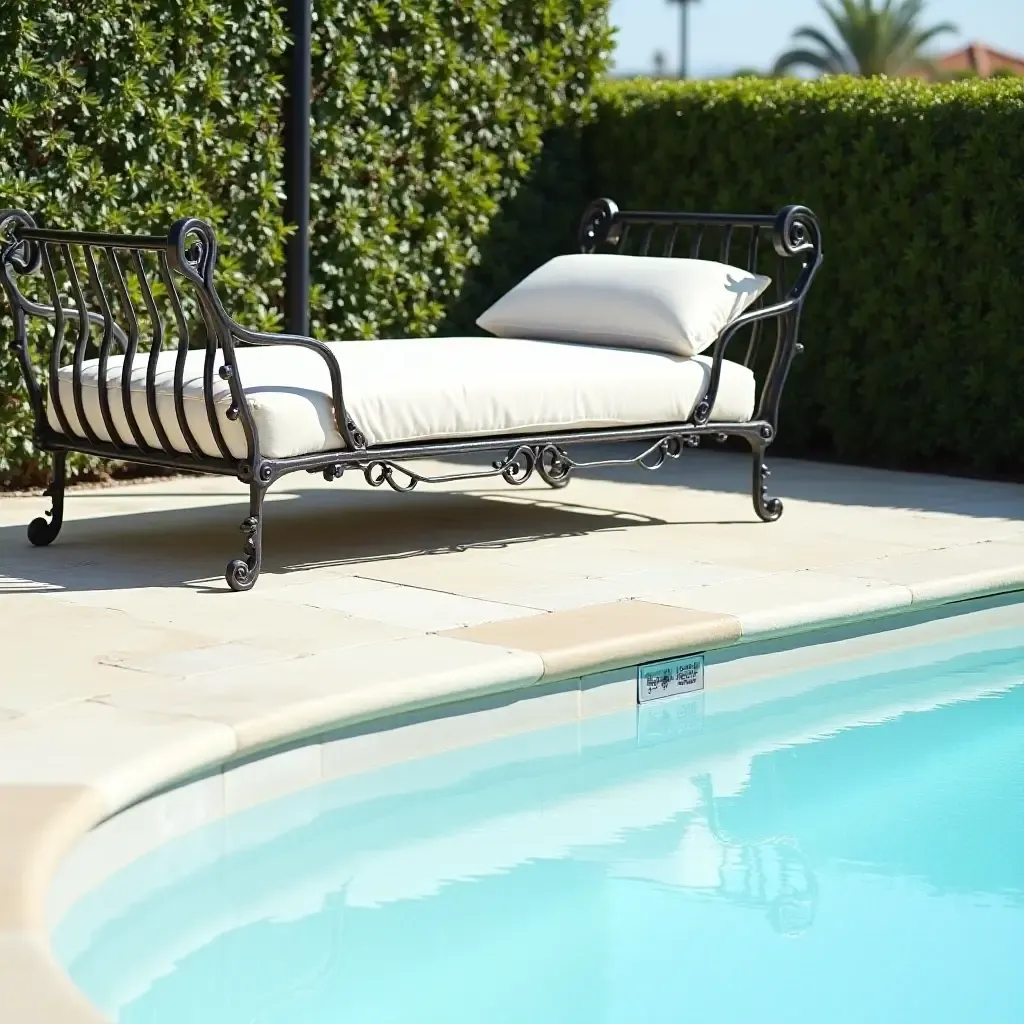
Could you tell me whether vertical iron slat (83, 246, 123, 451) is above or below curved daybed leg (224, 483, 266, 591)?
above

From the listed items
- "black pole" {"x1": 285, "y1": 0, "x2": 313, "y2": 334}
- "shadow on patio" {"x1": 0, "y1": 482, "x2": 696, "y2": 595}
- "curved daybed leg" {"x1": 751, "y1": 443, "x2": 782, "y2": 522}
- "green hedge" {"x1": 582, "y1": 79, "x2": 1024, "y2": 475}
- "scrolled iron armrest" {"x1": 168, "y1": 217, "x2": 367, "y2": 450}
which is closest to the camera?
"scrolled iron armrest" {"x1": 168, "y1": 217, "x2": 367, "y2": 450}

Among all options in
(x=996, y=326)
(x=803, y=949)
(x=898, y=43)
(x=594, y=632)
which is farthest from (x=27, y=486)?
(x=898, y=43)

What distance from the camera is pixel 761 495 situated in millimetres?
6551

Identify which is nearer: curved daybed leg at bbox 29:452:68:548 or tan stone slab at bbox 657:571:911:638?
tan stone slab at bbox 657:571:911:638

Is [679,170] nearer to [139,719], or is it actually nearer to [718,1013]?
[139,719]

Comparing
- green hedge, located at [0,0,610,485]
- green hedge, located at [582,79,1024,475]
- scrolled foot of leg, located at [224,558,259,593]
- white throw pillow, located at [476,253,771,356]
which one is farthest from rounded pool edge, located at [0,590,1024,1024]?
green hedge, located at [0,0,610,485]

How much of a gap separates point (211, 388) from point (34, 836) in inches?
91.6

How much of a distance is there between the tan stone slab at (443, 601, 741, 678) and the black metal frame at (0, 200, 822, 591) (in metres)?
0.88

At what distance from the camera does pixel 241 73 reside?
7.43 m

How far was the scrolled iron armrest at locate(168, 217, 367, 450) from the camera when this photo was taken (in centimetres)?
502

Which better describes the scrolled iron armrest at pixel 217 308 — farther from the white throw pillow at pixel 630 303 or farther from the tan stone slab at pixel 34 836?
the tan stone slab at pixel 34 836

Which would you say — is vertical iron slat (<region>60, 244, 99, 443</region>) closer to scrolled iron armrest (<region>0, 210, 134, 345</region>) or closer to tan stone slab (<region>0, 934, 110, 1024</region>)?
scrolled iron armrest (<region>0, 210, 134, 345</region>)

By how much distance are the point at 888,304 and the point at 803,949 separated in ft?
17.8

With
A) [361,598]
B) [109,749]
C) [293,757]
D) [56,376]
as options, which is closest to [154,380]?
[56,376]
